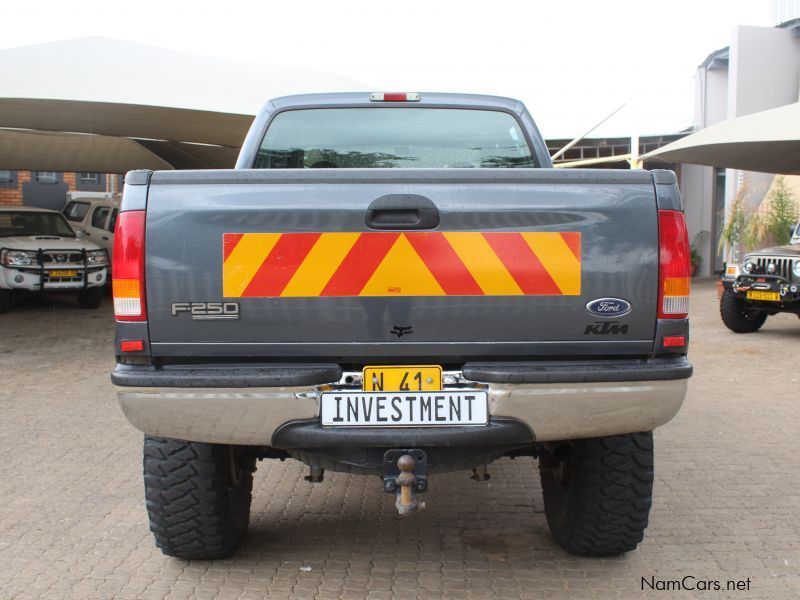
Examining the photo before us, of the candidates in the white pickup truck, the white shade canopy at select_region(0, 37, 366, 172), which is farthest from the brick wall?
the white pickup truck

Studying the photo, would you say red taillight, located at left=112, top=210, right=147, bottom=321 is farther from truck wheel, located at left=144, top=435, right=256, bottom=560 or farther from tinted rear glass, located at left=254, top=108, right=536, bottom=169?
tinted rear glass, located at left=254, top=108, right=536, bottom=169

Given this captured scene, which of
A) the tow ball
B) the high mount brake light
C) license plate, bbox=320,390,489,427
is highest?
the high mount brake light

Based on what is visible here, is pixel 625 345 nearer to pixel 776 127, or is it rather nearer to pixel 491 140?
pixel 491 140

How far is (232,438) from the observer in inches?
124

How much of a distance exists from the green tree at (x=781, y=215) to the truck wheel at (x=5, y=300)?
1414cm

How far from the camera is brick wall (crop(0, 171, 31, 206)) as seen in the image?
26.1 metres

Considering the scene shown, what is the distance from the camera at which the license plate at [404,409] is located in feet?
10.2

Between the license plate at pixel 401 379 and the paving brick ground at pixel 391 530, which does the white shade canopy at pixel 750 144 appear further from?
the license plate at pixel 401 379

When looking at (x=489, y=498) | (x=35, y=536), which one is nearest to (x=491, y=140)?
(x=489, y=498)

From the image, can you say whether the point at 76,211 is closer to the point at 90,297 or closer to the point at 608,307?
the point at 90,297

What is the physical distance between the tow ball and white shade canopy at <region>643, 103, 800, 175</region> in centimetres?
1163

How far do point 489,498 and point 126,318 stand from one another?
94.0 inches

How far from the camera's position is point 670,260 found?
3.13 metres

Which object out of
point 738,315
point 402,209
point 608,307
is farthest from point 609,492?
point 738,315
